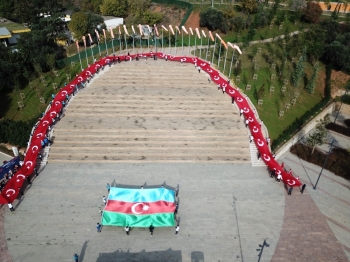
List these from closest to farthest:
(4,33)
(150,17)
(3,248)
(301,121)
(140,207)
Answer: (3,248)
(140,207)
(301,121)
(150,17)
(4,33)

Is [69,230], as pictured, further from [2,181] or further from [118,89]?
[118,89]

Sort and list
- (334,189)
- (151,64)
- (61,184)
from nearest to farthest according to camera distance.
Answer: (61,184), (334,189), (151,64)

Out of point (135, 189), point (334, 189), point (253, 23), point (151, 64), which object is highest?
point (253, 23)

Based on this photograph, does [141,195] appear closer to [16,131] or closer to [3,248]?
[3,248]

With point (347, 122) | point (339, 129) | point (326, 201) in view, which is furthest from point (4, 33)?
point (326, 201)

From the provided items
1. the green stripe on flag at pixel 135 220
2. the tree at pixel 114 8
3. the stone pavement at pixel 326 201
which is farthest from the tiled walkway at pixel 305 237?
the tree at pixel 114 8

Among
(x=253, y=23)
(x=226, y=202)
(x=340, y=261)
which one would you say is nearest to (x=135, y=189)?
(x=226, y=202)

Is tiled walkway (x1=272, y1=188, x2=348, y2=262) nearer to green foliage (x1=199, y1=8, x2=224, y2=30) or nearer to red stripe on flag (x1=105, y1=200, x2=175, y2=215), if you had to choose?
red stripe on flag (x1=105, y1=200, x2=175, y2=215)
